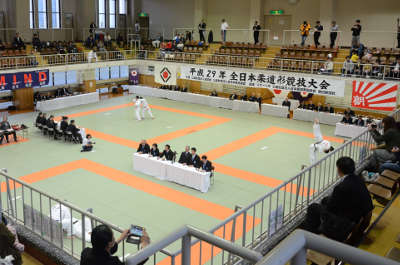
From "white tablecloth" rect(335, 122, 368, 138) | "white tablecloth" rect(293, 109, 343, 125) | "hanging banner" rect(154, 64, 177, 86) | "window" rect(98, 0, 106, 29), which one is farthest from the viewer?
"window" rect(98, 0, 106, 29)

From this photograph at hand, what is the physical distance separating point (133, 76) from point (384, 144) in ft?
100.0

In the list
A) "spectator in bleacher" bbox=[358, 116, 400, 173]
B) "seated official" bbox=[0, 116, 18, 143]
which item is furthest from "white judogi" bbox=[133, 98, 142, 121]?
"spectator in bleacher" bbox=[358, 116, 400, 173]

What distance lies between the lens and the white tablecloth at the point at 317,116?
24328 millimetres

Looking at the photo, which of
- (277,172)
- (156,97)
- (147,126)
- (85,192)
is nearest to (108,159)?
(85,192)

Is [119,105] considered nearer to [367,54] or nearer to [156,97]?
[156,97]


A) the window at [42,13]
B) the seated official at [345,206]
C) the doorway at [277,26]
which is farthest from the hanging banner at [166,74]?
the seated official at [345,206]

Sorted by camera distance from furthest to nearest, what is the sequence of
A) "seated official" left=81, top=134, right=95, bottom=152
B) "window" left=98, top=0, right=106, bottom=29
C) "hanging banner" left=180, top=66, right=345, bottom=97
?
1. "window" left=98, top=0, right=106, bottom=29
2. "hanging banner" left=180, top=66, right=345, bottom=97
3. "seated official" left=81, top=134, right=95, bottom=152

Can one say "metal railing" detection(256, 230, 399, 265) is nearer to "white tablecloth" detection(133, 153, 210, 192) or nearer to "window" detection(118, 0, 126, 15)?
"white tablecloth" detection(133, 153, 210, 192)

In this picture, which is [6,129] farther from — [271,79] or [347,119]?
[347,119]

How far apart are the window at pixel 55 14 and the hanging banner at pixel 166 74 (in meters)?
12.3

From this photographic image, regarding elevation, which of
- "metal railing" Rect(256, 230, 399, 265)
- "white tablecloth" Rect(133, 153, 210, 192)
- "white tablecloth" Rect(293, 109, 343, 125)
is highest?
"metal railing" Rect(256, 230, 399, 265)

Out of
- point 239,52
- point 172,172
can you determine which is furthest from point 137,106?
point 172,172

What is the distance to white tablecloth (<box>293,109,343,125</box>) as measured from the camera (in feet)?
79.8

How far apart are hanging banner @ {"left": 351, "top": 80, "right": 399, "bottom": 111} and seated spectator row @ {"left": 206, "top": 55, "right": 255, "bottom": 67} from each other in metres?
7.71
